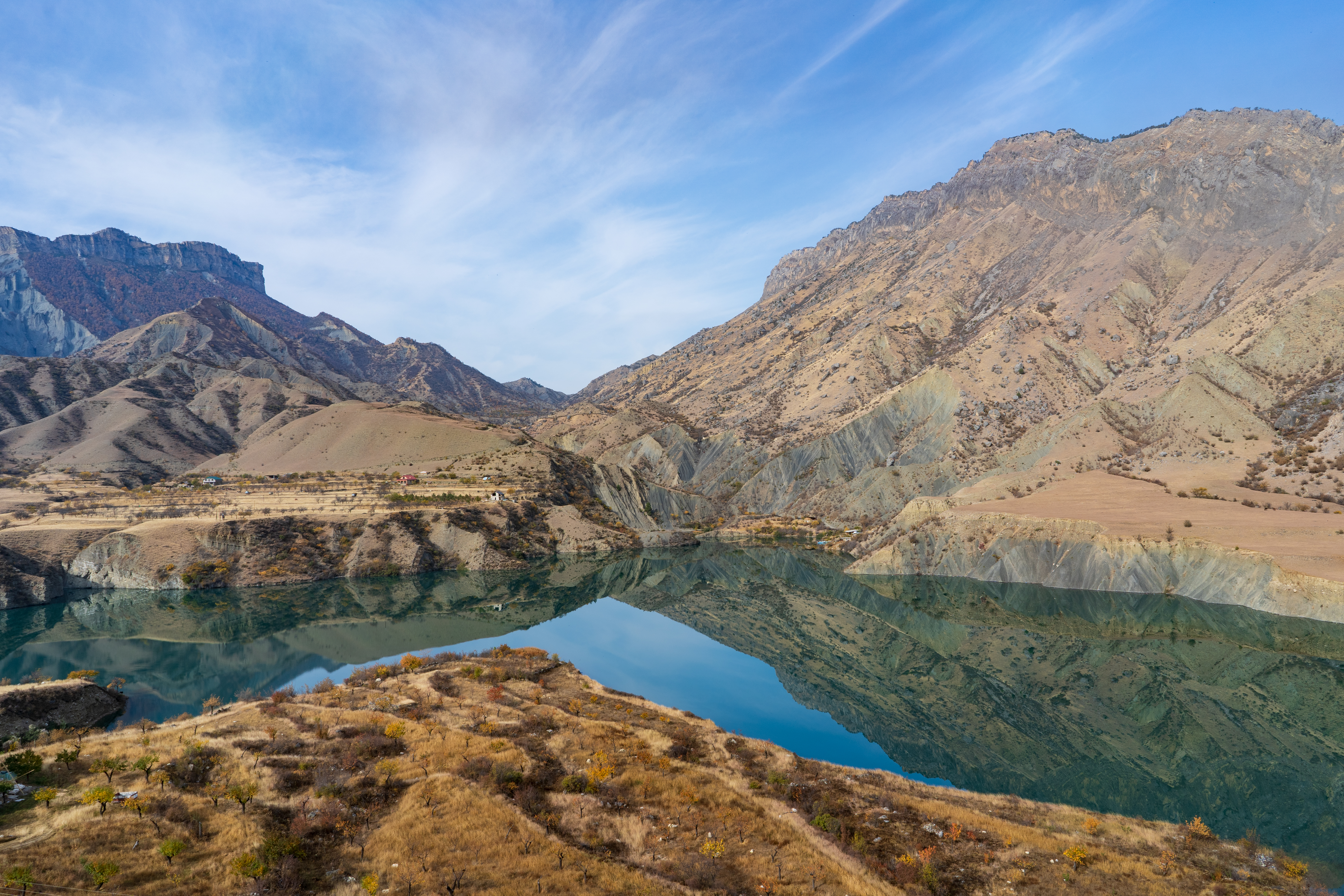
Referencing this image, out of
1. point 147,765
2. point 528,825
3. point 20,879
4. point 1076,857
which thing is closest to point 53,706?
point 147,765

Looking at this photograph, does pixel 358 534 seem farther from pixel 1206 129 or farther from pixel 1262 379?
pixel 1206 129

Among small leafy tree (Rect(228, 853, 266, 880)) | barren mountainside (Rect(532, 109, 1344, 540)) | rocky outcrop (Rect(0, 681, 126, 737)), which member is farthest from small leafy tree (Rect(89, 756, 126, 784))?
barren mountainside (Rect(532, 109, 1344, 540))

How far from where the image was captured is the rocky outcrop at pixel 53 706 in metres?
30.6

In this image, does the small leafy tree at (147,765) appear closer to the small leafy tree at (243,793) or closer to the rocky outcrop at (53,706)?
the small leafy tree at (243,793)

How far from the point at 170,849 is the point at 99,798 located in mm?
4459

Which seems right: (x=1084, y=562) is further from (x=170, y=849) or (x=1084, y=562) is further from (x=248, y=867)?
(x=170, y=849)

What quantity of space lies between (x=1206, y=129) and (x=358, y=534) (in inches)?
9122

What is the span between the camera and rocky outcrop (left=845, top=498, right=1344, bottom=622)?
55.5 metres

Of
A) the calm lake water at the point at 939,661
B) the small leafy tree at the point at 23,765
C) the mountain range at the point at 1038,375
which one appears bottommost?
the calm lake water at the point at 939,661

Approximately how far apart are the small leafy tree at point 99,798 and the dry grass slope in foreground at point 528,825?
0.23 feet

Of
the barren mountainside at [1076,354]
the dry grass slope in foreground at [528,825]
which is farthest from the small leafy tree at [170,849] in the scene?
the barren mountainside at [1076,354]

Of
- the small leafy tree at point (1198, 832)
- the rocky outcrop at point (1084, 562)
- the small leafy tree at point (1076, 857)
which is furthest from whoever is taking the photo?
the rocky outcrop at point (1084, 562)

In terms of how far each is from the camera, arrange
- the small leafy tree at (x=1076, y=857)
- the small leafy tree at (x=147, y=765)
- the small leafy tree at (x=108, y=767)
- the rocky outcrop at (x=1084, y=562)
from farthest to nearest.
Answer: the rocky outcrop at (x=1084, y=562), the small leafy tree at (x=108, y=767), the small leafy tree at (x=147, y=765), the small leafy tree at (x=1076, y=857)

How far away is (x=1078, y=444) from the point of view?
9631cm
